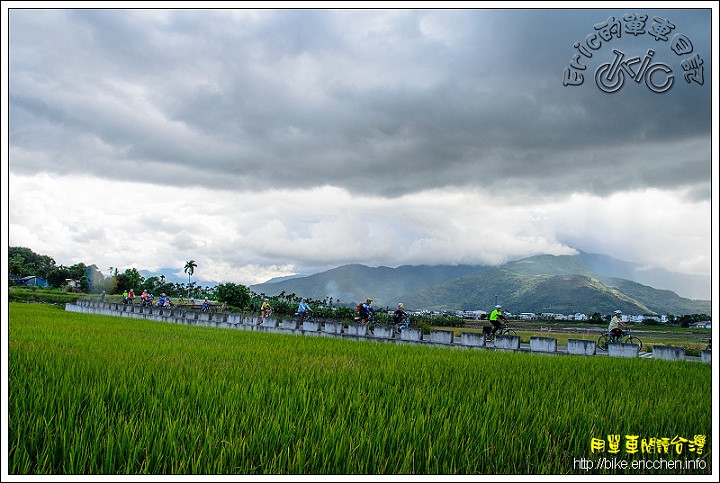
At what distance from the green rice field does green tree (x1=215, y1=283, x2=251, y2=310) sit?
2882 centimetres

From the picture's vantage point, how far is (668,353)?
10305 millimetres

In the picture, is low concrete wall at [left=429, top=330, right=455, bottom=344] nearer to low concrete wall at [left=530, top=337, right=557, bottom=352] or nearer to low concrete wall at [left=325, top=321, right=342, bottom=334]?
low concrete wall at [left=530, top=337, right=557, bottom=352]

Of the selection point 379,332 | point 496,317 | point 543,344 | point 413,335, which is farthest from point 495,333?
point 379,332

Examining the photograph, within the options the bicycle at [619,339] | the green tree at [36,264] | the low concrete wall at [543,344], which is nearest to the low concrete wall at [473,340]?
the low concrete wall at [543,344]

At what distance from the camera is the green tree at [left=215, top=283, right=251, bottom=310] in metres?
35.5

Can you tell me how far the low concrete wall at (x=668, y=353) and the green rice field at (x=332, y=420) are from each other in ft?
12.0

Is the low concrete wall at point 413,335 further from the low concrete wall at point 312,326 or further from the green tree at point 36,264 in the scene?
the green tree at point 36,264

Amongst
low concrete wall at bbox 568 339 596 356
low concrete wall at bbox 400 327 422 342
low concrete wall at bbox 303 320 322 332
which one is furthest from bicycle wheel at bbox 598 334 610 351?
low concrete wall at bbox 303 320 322 332

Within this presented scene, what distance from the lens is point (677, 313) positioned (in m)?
22.7

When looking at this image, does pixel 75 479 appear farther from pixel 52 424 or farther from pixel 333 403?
pixel 333 403

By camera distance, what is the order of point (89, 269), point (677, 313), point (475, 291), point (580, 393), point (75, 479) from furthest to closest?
point (475, 291) < point (89, 269) < point (677, 313) < point (580, 393) < point (75, 479)

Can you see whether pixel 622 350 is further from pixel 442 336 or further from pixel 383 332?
pixel 383 332

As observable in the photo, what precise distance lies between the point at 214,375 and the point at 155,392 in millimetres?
1142

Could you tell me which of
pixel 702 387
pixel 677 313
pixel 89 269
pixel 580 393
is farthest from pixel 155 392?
pixel 89 269
